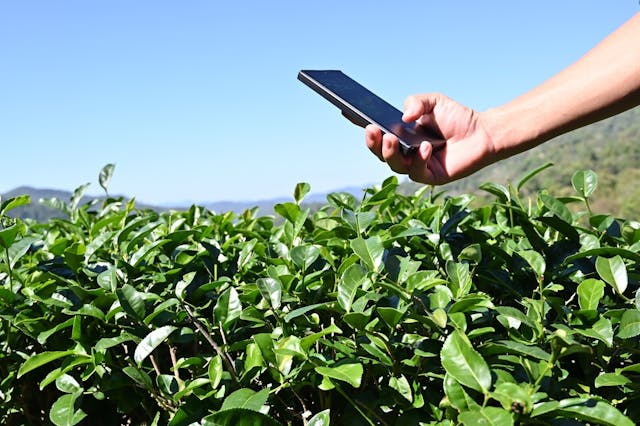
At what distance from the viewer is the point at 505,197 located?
5.59 ft

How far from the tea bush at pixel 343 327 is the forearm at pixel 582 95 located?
16 cm

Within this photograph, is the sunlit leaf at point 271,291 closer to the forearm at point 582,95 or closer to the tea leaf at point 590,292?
the tea leaf at point 590,292

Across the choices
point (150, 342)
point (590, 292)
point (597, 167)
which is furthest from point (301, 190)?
point (597, 167)

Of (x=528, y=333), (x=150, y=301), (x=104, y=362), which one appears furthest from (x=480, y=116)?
(x=104, y=362)

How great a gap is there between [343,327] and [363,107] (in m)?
0.56

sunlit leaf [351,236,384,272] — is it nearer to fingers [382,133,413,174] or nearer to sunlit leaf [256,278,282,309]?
sunlit leaf [256,278,282,309]

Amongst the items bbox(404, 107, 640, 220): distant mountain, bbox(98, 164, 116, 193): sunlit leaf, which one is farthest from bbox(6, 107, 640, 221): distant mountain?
bbox(98, 164, 116, 193): sunlit leaf

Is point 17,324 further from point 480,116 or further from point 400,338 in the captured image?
point 480,116

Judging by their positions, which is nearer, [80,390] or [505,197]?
[80,390]

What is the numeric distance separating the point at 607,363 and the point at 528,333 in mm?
160

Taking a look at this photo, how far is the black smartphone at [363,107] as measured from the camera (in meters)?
1.68

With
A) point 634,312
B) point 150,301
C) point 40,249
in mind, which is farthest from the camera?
point 40,249

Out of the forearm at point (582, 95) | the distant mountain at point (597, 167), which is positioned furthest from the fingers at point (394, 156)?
the distant mountain at point (597, 167)

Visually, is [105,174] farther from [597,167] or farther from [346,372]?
[597,167]
